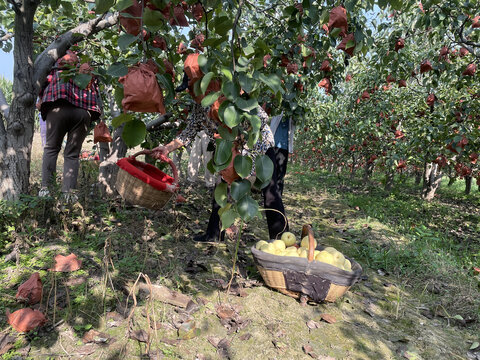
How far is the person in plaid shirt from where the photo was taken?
2.72m

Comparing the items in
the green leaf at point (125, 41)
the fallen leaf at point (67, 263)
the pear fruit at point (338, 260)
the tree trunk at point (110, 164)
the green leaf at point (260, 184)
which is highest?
the green leaf at point (125, 41)

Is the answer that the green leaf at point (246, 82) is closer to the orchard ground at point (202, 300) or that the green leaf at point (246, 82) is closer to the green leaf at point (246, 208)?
the green leaf at point (246, 208)

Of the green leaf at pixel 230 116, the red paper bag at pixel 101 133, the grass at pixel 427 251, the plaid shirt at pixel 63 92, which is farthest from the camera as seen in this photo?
the red paper bag at pixel 101 133

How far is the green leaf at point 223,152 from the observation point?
871 mm

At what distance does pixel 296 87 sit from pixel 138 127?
2.17 meters

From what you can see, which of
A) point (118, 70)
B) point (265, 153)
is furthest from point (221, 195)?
point (265, 153)

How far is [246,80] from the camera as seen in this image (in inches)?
34.0

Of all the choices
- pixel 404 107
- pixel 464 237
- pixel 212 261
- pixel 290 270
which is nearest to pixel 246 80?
pixel 290 270

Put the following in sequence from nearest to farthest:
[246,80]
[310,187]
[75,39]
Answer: [246,80]
[75,39]
[310,187]

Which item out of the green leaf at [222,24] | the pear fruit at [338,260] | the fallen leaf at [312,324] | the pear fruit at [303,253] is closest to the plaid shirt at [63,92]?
the green leaf at [222,24]

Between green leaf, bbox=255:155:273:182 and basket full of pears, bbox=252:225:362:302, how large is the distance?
1.20 meters

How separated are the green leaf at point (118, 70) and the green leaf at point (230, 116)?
33cm

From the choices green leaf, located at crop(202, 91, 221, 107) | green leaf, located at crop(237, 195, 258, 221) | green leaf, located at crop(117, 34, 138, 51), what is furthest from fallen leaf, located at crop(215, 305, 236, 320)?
green leaf, located at crop(117, 34, 138, 51)

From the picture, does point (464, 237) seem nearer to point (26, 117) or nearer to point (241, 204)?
point (241, 204)
